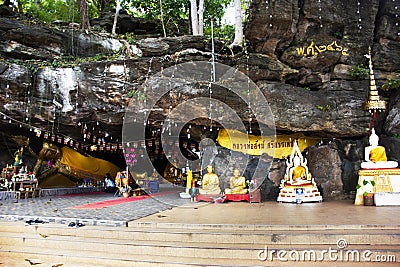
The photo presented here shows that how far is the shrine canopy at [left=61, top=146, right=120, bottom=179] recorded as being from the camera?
46.2ft

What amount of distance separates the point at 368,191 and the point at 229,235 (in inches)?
220

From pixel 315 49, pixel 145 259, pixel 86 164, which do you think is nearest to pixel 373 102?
pixel 315 49

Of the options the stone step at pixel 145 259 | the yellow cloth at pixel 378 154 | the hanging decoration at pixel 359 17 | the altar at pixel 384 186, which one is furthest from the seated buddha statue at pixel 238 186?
the hanging decoration at pixel 359 17

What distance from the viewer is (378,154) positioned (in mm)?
9023

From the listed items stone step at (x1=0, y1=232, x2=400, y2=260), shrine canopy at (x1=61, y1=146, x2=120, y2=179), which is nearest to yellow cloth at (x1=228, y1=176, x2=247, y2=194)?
stone step at (x1=0, y1=232, x2=400, y2=260)

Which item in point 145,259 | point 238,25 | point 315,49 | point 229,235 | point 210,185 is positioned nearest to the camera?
point 145,259

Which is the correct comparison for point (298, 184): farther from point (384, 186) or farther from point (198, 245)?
point (198, 245)

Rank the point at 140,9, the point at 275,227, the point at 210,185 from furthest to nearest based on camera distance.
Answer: the point at 140,9 < the point at 210,185 < the point at 275,227

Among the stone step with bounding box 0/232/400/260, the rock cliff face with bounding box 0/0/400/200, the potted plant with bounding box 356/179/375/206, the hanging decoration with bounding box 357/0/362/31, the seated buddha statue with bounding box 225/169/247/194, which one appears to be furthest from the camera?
the hanging decoration with bounding box 357/0/362/31

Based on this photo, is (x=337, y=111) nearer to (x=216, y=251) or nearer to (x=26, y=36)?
(x=216, y=251)

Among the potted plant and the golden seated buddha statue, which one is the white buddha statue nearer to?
the potted plant

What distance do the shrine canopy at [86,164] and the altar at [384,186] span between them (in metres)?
11.8

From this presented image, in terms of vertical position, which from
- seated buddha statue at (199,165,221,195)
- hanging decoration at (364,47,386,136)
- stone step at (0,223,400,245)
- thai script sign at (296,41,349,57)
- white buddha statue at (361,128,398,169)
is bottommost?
seated buddha statue at (199,165,221,195)

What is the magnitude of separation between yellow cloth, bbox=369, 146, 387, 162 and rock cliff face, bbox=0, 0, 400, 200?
1.52 meters
